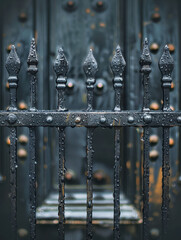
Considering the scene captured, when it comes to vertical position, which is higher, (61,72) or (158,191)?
(61,72)

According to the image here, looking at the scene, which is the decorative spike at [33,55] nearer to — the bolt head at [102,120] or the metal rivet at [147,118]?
the bolt head at [102,120]

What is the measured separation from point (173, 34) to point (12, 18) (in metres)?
0.96

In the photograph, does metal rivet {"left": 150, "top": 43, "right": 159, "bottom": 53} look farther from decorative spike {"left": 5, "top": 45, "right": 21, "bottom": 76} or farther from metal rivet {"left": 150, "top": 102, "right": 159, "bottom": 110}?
decorative spike {"left": 5, "top": 45, "right": 21, "bottom": 76}

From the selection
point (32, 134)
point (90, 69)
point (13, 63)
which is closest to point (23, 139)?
point (32, 134)

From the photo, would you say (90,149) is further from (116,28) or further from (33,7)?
(33,7)

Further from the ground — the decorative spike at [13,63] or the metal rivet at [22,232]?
the decorative spike at [13,63]

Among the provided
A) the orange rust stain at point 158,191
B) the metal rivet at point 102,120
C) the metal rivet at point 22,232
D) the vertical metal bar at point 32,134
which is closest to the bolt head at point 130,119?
the metal rivet at point 102,120

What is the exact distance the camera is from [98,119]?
115 centimetres

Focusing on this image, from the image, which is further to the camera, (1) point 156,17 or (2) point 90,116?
(1) point 156,17

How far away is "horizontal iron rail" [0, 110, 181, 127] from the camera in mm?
1144

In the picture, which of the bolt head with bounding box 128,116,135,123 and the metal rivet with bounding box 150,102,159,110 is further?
the metal rivet with bounding box 150,102,159,110

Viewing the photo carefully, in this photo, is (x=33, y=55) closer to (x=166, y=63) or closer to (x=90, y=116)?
(x=90, y=116)

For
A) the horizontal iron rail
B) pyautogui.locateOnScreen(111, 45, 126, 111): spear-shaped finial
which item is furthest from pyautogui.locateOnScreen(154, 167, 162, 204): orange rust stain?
pyautogui.locateOnScreen(111, 45, 126, 111): spear-shaped finial

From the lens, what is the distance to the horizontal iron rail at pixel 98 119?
1144mm
